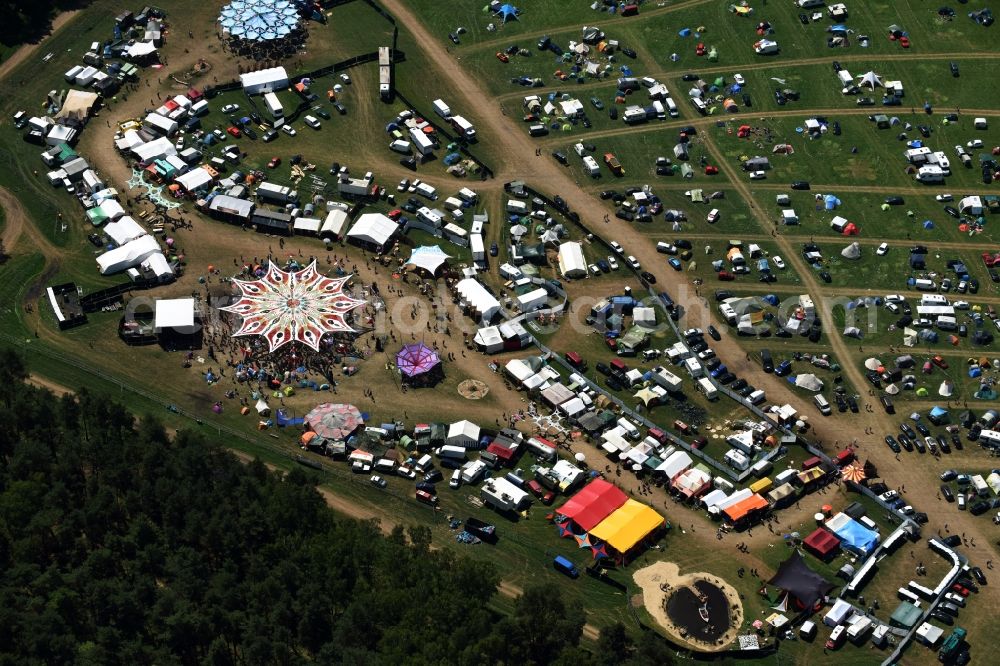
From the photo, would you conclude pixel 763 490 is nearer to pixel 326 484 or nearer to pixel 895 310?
pixel 895 310

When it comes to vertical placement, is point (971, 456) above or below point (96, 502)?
above

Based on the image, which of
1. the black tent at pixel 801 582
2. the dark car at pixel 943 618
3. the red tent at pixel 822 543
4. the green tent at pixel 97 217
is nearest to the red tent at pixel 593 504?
the black tent at pixel 801 582

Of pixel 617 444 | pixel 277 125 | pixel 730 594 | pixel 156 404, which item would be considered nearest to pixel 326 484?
pixel 156 404

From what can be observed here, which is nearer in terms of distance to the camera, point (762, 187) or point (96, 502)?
point (96, 502)

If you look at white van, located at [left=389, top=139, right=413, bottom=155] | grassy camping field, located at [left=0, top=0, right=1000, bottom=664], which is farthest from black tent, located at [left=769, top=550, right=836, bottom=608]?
white van, located at [left=389, top=139, right=413, bottom=155]

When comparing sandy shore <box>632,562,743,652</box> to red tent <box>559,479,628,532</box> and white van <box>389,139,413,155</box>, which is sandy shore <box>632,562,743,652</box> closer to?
red tent <box>559,479,628,532</box>

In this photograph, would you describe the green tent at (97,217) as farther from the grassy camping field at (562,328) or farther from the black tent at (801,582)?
the black tent at (801,582)
